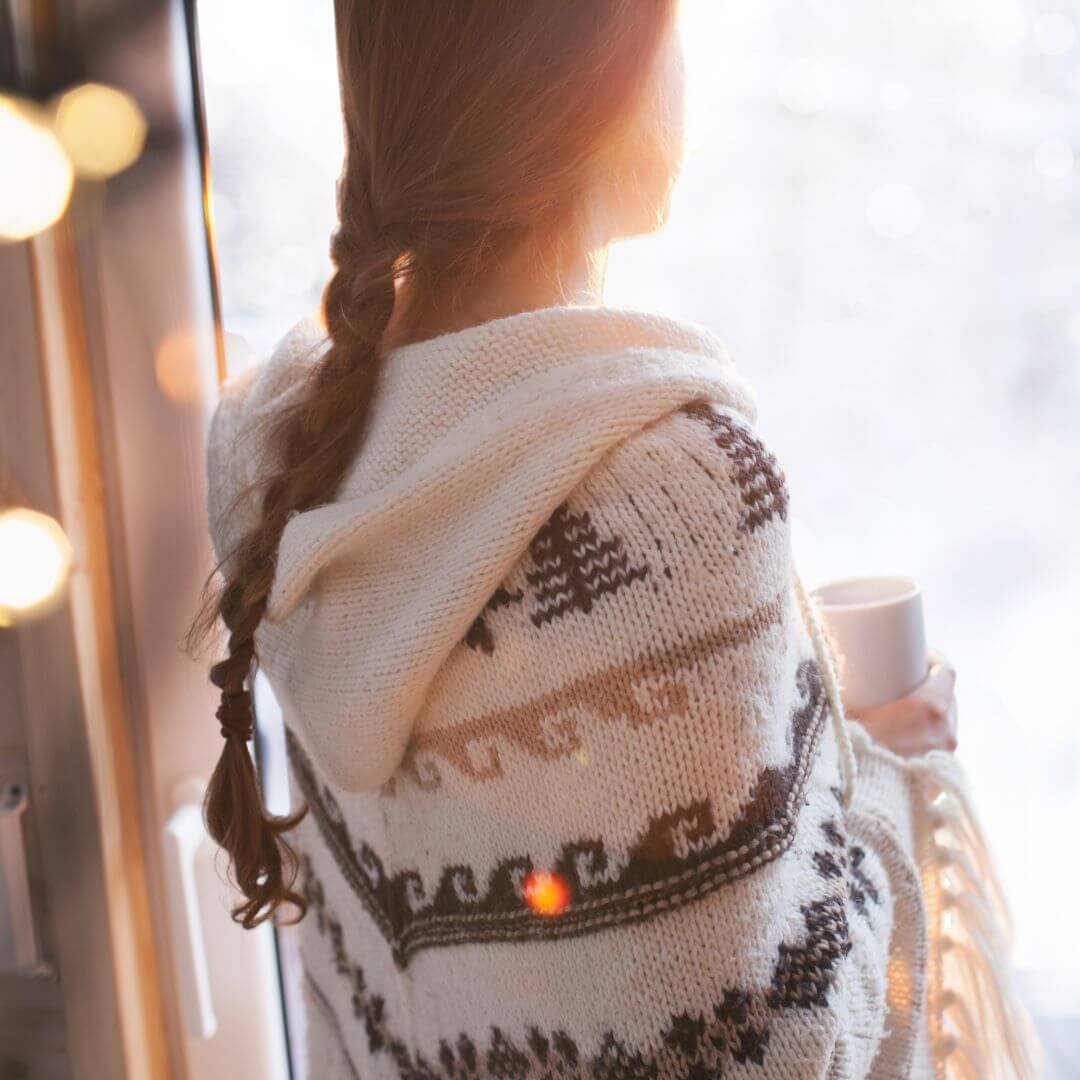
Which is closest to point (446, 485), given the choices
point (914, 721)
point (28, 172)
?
point (914, 721)

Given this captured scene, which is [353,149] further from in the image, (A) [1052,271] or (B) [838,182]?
(A) [1052,271]

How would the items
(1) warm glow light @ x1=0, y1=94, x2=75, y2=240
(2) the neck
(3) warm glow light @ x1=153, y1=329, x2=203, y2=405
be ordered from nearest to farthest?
(2) the neck → (1) warm glow light @ x1=0, y1=94, x2=75, y2=240 → (3) warm glow light @ x1=153, y1=329, x2=203, y2=405

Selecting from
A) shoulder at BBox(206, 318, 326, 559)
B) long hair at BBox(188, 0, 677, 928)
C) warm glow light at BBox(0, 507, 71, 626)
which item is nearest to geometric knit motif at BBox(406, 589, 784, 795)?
long hair at BBox(188, 0, 677, 928)

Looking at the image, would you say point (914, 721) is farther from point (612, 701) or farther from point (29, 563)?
point (29, 563)

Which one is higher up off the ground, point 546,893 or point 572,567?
point 572,567

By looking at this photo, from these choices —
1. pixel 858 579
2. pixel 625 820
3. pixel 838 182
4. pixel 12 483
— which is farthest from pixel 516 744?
pixel 838 182

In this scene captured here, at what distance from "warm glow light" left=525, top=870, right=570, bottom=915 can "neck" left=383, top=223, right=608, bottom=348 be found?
0.38 meters

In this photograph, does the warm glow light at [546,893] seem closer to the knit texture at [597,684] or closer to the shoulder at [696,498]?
the knit texture at [597,684]

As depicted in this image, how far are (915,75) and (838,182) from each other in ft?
0.41

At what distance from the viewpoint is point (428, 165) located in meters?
0.61

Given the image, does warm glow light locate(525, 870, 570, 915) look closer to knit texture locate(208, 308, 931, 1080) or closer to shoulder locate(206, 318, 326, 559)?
knit texture locate(208, 308, 931, 1080)

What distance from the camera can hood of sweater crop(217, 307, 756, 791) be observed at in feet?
1.74

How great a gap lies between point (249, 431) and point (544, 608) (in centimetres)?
30

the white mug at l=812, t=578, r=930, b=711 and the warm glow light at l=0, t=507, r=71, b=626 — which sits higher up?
the warm glow light at l=0, t=507, r=71, b=626
